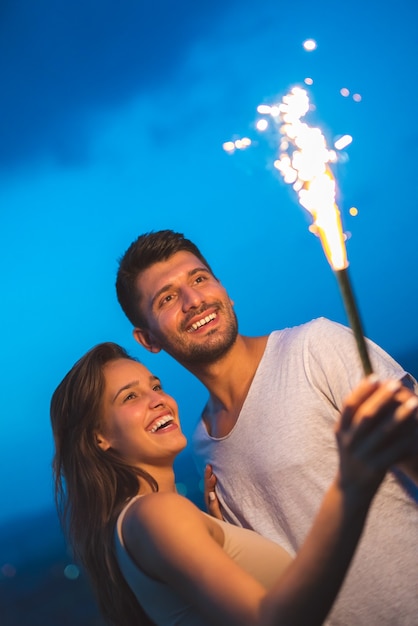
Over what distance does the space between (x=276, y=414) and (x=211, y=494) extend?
24.9 inches

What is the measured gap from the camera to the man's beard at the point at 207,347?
3307 mm

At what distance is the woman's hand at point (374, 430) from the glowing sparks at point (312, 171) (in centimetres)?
29

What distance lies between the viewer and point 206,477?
3289 mm

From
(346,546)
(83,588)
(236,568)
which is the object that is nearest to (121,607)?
(236,568)

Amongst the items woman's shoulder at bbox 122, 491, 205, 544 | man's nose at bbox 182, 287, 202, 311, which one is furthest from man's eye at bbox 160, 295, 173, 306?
woman's shoulder at bbox 122, 491, 205, 544

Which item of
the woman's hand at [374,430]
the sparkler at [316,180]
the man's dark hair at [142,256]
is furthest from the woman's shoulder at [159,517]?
the man's dark hair at [142,256]

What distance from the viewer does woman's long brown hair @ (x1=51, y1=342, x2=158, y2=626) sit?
271cm

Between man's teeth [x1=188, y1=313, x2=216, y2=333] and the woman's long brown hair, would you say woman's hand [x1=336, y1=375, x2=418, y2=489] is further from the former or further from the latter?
man's teeth [x1=188, y1=313, x2=216, y2=333]

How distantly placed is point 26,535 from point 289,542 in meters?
39.0

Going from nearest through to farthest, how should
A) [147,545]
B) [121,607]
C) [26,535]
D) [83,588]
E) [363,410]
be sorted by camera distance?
[363,410] → [147,545] → [121,607] → [83,588] → [26,535]

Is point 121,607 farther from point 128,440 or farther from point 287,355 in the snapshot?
point 287,355

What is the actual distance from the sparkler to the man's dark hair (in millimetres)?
1475

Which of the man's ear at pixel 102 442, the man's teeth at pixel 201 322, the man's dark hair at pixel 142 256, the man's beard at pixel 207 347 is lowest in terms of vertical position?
the man's ear at pixel 102 442

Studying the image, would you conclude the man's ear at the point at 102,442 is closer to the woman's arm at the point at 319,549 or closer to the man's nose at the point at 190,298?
the man's nose at the point at 190,298
